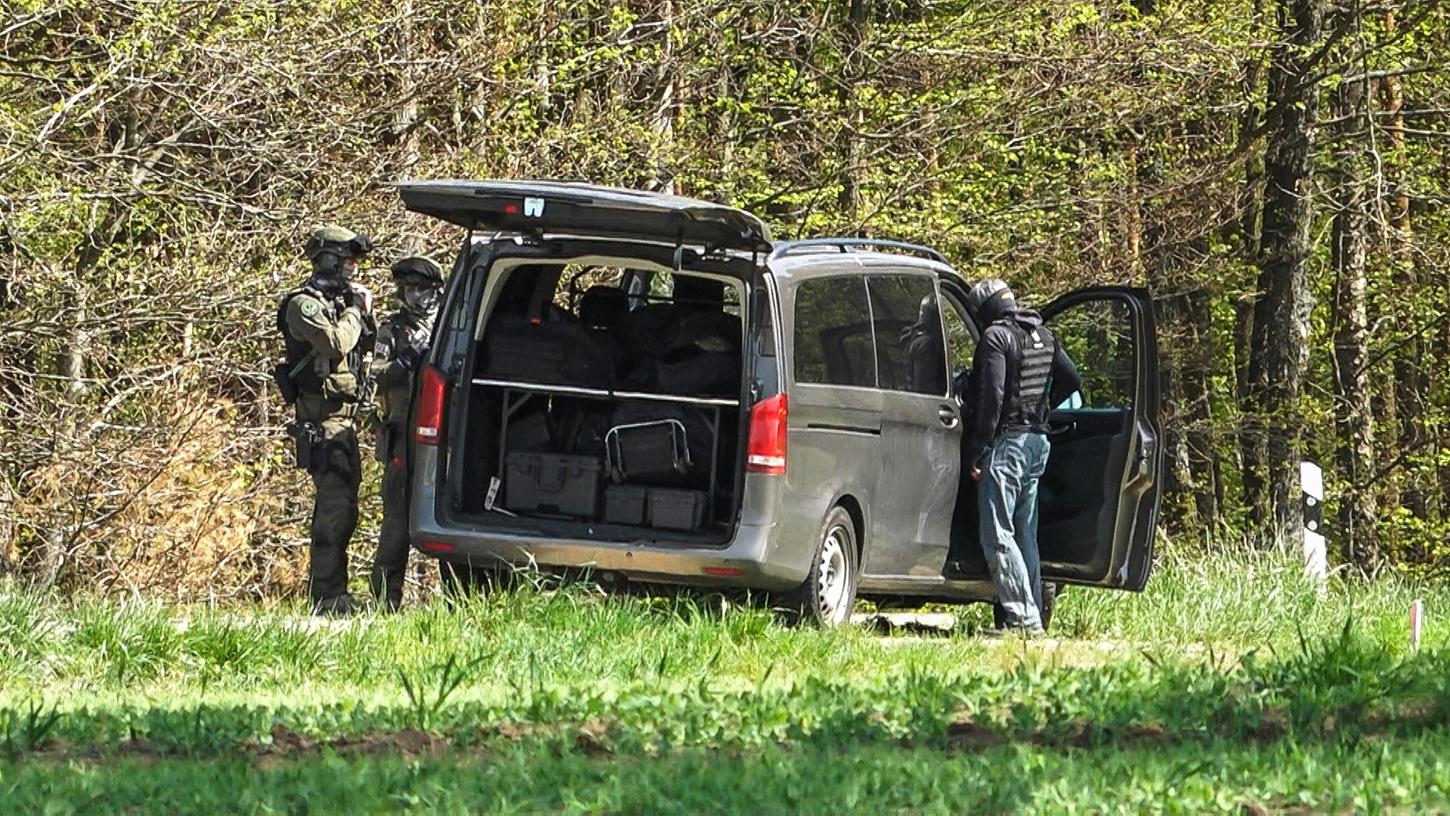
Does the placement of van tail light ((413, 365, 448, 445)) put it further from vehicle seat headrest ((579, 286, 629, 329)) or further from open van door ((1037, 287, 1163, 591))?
open van door ((1037, 287, 1163, 591))

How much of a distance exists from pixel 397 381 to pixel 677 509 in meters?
1.51

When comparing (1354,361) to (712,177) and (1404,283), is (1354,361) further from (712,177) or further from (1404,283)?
(712,177)

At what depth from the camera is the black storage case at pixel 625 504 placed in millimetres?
10047

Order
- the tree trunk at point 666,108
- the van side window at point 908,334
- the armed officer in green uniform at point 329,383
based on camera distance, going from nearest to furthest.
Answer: the van side window at point 908,334 < the armed officer in green uniform at point 329,383 < the tree trunk at point 666,108

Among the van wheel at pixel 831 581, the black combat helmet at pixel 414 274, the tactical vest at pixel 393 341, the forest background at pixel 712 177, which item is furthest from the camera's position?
the forest background at pixel 712 177

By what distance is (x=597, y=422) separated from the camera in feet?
34.0

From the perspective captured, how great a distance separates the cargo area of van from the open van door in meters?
1.91

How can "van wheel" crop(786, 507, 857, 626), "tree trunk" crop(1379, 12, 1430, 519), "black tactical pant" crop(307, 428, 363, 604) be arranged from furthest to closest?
1. "tree trunk" crop(1379, 12, 1430, 519)
2. "black tactical pant" crop(307, 428, 363, 604)
3. "van wheel" crop(786, 507, 857, 626)

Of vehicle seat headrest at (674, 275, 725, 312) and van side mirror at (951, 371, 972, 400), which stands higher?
vehicle seat headrest at (674, 275, 725, 312)

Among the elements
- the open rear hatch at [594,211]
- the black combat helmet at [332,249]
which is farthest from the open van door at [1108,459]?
the black combat helmet at [332,249]

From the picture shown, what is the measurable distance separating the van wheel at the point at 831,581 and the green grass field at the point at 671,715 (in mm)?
227

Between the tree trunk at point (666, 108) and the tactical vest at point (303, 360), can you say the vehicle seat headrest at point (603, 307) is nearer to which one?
the tactical vest at point (303, 360)

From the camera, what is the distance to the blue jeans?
1076 cm

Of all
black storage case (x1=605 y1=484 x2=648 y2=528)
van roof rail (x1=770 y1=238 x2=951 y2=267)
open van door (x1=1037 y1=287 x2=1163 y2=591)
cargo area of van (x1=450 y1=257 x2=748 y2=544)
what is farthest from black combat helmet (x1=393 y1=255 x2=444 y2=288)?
open van door (x1=1037 y1=287 x2=1163 y2=591)
